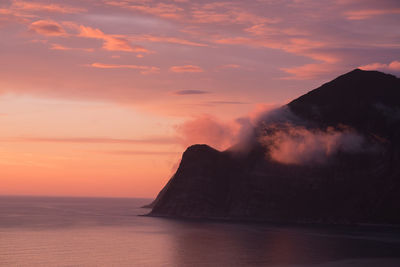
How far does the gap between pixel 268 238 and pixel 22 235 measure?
8036cm

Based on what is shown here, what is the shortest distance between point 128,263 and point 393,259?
207 feet

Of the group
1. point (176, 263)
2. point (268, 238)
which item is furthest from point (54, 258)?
point (268, 238)

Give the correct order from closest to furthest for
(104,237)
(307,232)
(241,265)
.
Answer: (241,265), (104,237), (307,232)

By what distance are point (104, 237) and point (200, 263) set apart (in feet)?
200

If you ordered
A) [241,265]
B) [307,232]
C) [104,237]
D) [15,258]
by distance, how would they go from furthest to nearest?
[307,232], [104,237], [15,258], [241,265]

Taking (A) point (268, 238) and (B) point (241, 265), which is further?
Answer: (A) point (268, 238)

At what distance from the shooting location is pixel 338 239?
17112cm

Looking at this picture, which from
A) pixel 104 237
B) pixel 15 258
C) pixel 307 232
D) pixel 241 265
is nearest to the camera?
pixel 241 265

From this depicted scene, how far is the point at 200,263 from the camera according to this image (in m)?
118

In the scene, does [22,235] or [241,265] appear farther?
[22,235]

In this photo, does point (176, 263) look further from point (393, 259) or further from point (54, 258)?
point (393, 259)

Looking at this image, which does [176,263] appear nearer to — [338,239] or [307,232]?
[338,239]

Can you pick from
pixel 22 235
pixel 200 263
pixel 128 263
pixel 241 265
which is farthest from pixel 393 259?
pixel 22 235

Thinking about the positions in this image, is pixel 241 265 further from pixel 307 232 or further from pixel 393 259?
pixel 307 232
